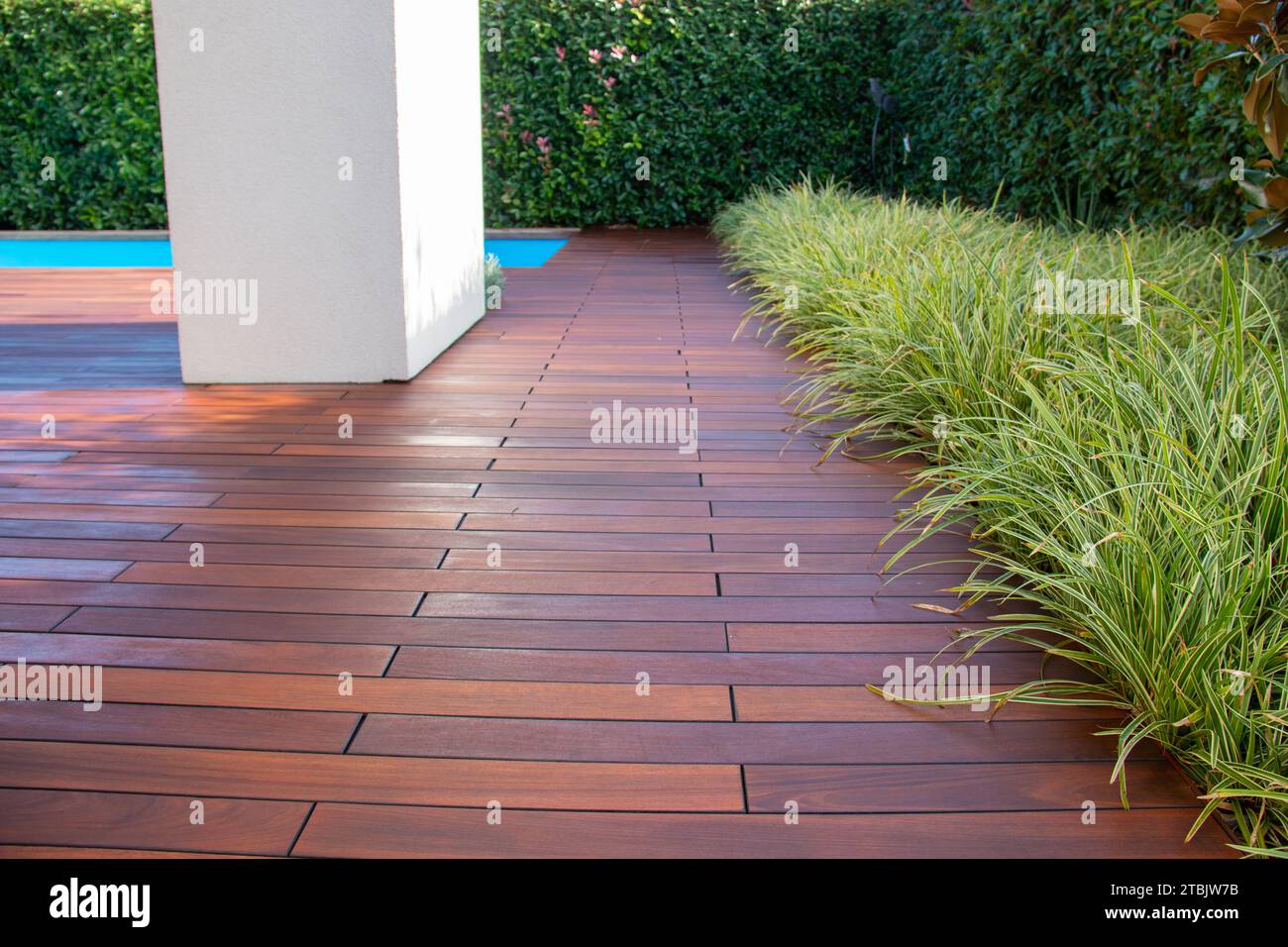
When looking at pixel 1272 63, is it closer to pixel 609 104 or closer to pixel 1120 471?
pixel 1120 471

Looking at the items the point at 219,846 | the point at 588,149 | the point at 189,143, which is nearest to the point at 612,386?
the point at 189,143

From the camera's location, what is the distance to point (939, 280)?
358 centimetres

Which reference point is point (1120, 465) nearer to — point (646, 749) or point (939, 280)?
point (646, 749)

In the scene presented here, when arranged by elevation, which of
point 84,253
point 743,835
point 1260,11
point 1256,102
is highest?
point 1260,11

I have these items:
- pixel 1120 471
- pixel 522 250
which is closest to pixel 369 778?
pixel 1120 471

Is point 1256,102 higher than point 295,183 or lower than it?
higher

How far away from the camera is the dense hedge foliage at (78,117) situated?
355 inches

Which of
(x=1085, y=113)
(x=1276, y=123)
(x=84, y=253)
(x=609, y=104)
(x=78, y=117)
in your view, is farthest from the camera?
(x=609, y=104)

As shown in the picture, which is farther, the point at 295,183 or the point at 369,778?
the point at 295,183

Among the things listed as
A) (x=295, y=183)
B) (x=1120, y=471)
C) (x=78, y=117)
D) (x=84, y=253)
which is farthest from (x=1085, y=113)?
(x=78, y=117)

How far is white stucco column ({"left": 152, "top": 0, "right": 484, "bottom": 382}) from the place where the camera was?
12.2ft

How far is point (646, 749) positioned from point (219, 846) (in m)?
0.61

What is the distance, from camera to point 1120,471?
78.6 inches

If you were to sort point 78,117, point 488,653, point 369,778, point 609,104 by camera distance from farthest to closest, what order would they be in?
point 609,104 < point 78,117 < point 488,653 < point 369,778
